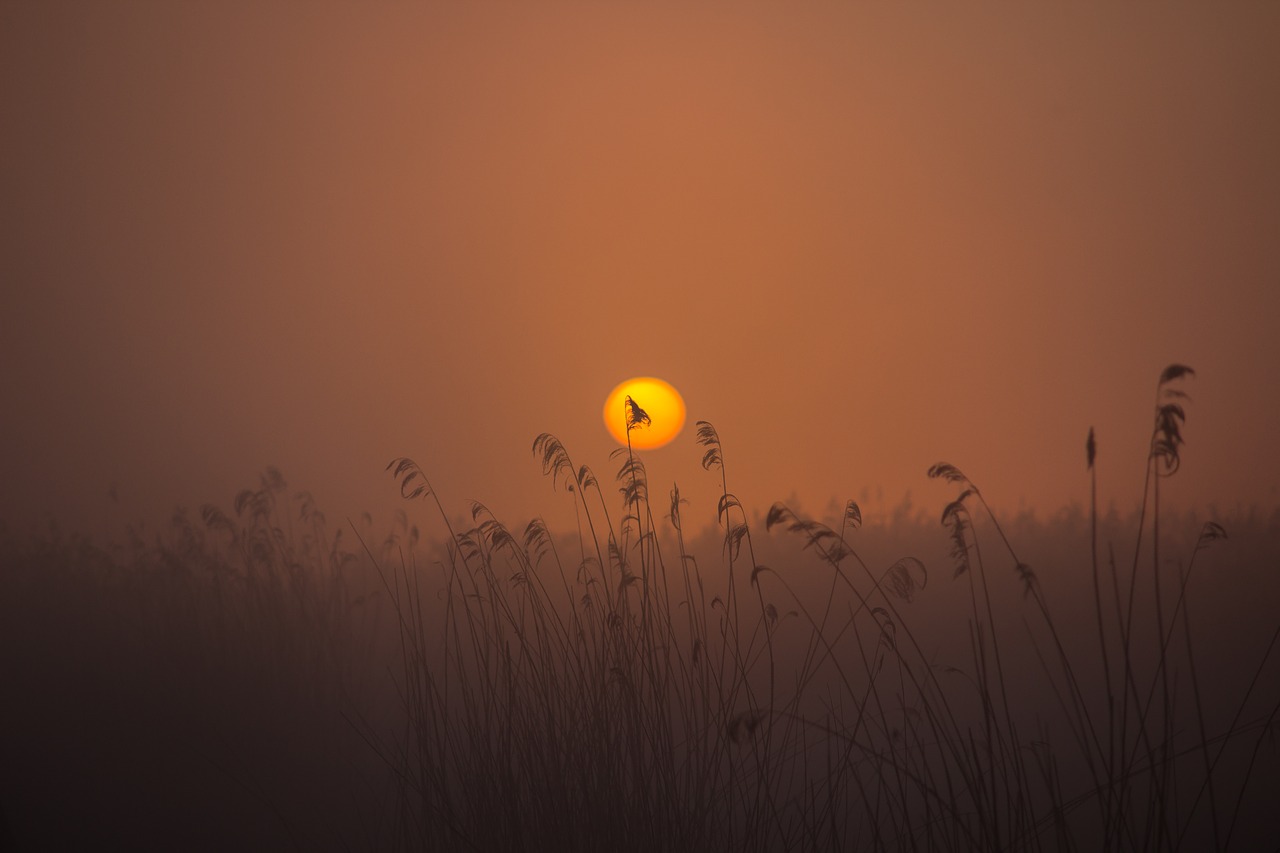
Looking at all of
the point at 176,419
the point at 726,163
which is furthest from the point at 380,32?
the point at 176,419

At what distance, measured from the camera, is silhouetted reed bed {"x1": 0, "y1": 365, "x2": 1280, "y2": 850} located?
6.15ft

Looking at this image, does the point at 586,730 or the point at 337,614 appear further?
the point at 337,614

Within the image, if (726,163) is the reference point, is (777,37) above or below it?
above

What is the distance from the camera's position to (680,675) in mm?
2416

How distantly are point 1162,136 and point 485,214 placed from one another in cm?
418

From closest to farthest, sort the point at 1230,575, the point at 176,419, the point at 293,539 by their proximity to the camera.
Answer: the point at 1230,575
the point at 293,539
the point at 176,419

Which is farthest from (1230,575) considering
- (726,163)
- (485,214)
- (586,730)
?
(485,214)

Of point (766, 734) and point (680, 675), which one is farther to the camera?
point (680, 675)

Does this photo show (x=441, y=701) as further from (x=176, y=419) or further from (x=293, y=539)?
(x=176, y=419)

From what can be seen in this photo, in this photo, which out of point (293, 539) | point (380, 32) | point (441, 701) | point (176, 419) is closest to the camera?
point (441, 701)

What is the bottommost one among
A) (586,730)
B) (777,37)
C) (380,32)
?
(586,730)

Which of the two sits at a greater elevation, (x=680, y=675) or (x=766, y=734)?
(x=680, y=675)

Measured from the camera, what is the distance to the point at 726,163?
5.76 metres

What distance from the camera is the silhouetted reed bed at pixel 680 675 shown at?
6.15ft
